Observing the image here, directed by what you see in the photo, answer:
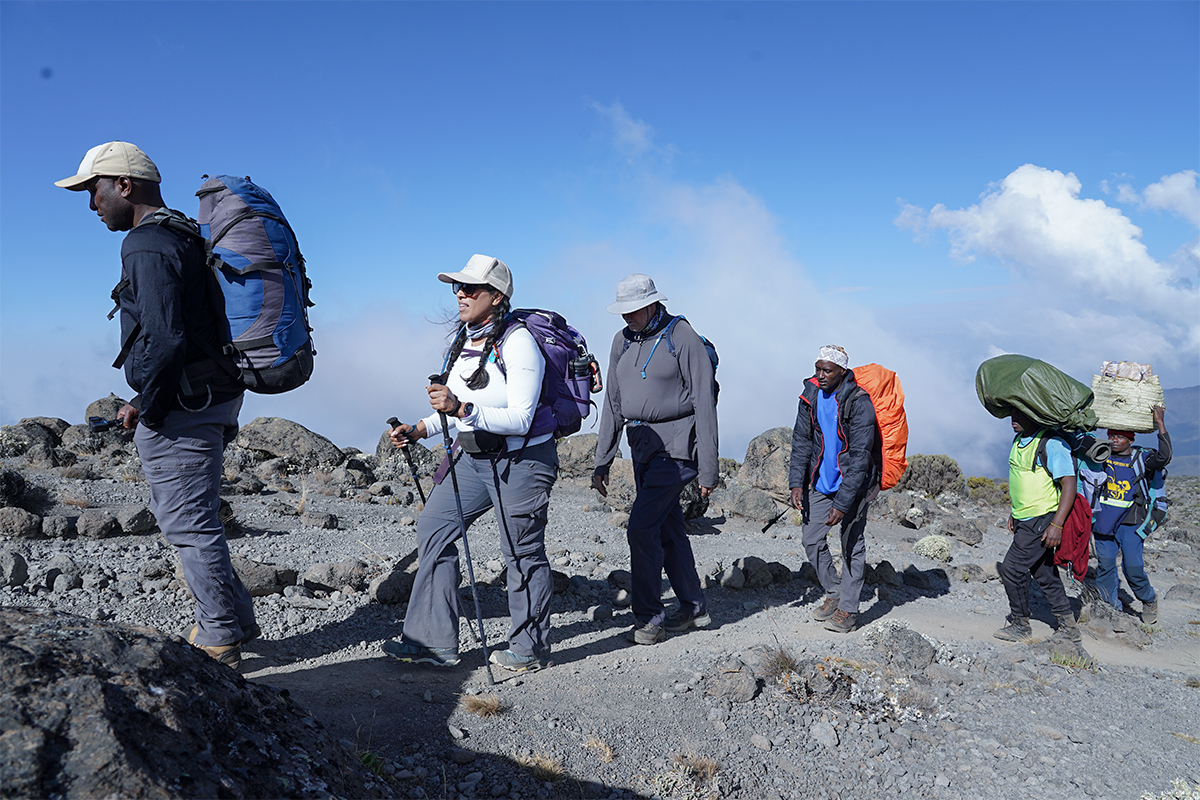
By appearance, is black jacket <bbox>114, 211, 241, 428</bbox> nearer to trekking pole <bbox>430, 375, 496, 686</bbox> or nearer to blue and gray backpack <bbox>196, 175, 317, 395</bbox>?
blue and gray backpack <bbox>196, 175, 317, 395</bbox>

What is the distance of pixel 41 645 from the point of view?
6.93ft

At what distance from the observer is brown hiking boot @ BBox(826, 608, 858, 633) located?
6488 mm

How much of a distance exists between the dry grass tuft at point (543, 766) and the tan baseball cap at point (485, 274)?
2488 mm

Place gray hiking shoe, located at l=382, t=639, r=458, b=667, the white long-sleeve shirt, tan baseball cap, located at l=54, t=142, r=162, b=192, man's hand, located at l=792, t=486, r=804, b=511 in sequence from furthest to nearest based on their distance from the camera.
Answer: man's hand, located at l=792, t=486, r=804, b=511
gray hiking shoe, located at l=382, t=639, r=458, b=667
the white long-sleeve shirt
tan baseball cap, located at l=54, t=142, r=162, b=192

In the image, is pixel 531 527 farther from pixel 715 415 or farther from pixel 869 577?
pixel 869 577

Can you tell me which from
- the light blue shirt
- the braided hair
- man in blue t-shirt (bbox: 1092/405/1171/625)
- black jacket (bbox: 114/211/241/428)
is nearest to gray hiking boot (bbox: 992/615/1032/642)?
man in blue t-shirt (bbox: 1092/405/1171/625)

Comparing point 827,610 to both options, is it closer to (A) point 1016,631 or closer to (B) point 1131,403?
(A) point 1016,631

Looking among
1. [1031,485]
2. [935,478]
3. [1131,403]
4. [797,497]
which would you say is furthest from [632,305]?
[935,478]

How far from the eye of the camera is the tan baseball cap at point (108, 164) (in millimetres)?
3848

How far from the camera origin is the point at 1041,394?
585 cm

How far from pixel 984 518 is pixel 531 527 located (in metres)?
13.3

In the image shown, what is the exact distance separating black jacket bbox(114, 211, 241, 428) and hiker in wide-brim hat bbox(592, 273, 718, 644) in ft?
8.78

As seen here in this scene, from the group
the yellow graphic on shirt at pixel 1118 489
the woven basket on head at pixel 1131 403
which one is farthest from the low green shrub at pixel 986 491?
the woven basket on head at pixel 1131 403

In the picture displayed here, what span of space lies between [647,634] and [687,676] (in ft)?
2.36
